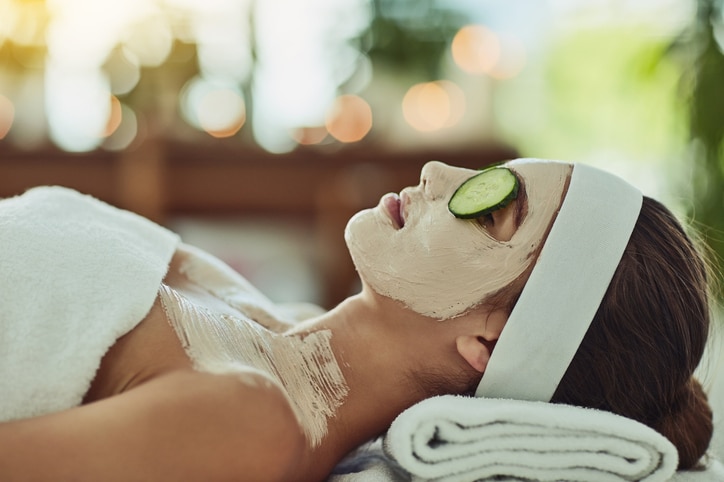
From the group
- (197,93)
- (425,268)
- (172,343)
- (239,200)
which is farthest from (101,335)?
(197,93)

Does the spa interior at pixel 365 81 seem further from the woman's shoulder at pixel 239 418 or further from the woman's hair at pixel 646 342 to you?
the woman's shoulder at pixel 239 418

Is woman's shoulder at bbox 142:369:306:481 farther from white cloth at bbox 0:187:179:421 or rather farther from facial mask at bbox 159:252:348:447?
white cloth at bbox 0:187:179:421

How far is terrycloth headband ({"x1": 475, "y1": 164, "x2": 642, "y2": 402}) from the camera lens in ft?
3.61

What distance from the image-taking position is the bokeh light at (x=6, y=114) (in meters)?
4.11

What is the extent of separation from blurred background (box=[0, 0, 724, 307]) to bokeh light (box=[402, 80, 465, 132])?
0.03ft

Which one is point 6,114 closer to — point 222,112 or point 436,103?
point 222,112

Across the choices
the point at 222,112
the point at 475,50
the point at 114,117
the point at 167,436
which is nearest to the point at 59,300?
the point at 167,436

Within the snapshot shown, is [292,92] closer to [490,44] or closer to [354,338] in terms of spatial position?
[490,44]

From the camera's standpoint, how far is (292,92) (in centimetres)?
479

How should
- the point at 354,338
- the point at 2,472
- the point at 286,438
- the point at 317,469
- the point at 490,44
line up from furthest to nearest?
the point at 490,44, the point at 354,338, the point at 317,469, the point at 286,438, the point at 2,472

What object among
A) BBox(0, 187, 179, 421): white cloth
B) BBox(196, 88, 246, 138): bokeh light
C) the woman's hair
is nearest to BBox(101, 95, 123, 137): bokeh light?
BBox(196, 88, 246, 138): bokeh light

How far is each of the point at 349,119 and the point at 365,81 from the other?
18.9 inches

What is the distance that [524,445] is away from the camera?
40.0 inches

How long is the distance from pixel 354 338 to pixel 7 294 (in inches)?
20.8
